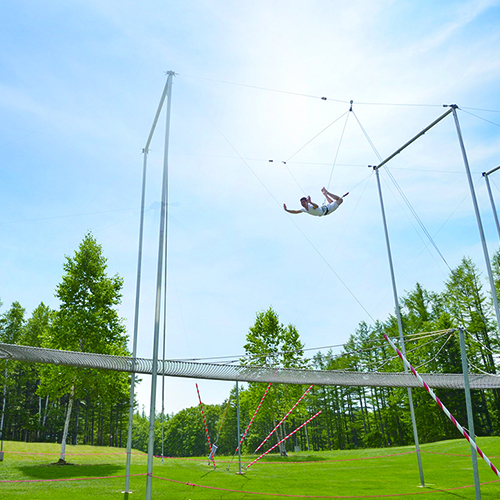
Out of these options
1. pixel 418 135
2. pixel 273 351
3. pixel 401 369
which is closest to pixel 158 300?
pixel 418 135

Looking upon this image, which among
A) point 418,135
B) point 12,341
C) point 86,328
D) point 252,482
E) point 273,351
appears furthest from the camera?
point 12,341

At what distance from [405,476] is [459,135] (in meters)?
12.1

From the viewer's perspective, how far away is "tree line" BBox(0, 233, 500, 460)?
19438mm

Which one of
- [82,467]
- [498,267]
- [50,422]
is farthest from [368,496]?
[50,422]

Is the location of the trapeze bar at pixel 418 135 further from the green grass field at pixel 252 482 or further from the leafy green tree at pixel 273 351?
the leafy green tree at pixel 273 351

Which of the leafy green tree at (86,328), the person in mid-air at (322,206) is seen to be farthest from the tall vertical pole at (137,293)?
the leafy green tree at (86,328)

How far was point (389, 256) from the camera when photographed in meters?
14.2

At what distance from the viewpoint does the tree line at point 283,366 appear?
19.4 metres

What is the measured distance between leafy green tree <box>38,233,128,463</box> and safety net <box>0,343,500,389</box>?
32.2 ft

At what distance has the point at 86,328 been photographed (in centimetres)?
1958

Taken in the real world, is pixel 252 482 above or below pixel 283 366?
below

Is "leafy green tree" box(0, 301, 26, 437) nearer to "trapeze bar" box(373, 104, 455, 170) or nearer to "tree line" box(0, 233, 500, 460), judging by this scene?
"tree line" box(0, 233, 500, 460)

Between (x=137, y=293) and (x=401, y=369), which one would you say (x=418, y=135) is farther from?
(x=401, y=369)

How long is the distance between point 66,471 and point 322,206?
45.1ft
